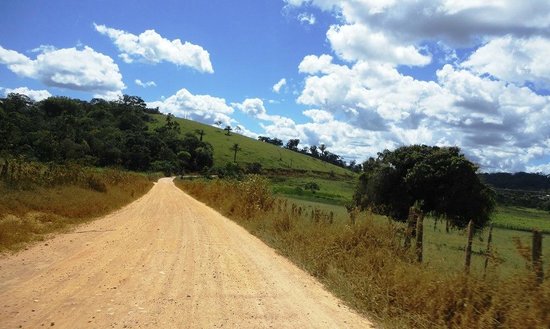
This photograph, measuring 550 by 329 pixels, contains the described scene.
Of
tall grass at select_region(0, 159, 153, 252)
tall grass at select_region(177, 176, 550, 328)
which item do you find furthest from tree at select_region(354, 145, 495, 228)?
tall grass at select_region(177, 176, 550, 328)

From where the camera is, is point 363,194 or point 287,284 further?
point 363,194

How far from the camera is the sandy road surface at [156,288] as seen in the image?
6.98m

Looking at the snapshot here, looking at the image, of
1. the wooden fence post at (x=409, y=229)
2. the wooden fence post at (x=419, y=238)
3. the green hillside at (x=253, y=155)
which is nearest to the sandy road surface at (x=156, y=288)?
the wooden fence post at (x=419, y=238)

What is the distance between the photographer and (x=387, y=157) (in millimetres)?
35250

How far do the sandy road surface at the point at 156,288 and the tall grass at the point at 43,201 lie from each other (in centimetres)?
104

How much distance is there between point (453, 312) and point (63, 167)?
25.0 m

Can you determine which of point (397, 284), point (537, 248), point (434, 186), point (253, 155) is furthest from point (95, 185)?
point (253, 155)

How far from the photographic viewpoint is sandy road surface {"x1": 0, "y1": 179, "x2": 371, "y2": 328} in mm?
6977

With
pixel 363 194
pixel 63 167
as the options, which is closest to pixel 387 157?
pixel 363 194

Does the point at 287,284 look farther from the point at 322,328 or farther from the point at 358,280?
the point at 322,328

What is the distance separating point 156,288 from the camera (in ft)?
28.7

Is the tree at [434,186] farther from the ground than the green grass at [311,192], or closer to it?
farther from the ground

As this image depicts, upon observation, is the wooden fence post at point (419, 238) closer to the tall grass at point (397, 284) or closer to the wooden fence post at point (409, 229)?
the tall grass at point (397, 284)

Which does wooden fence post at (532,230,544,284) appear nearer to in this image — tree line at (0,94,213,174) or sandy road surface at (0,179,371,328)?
sandy road surface at (0,179,371,328)
